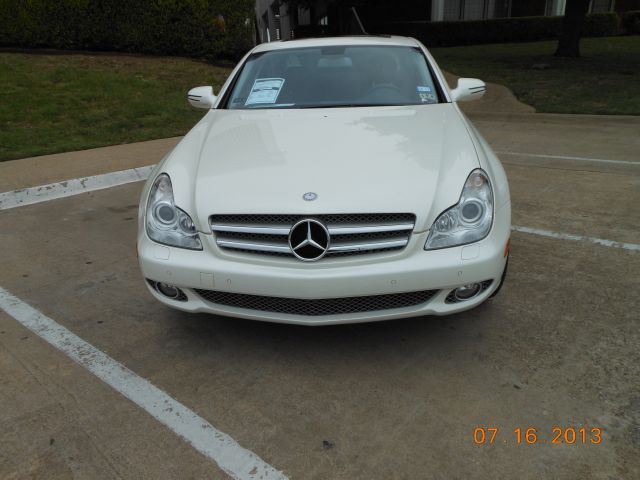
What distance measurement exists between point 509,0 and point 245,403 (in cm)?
2936

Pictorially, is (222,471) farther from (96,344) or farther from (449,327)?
(449,327)

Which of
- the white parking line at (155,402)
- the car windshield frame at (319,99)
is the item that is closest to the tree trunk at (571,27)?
the car windshield frame at (319,99)

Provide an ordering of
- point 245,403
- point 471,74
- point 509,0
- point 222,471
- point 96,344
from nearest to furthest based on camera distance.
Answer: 1. point 222,471
2. point 245,403
3. point 96,344
4. point 471,74
5. point 509,0

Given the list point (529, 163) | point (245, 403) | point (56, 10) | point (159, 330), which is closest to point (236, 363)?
point (245, 403)

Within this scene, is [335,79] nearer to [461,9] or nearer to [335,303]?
[335,303]

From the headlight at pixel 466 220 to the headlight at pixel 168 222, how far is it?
42.8 inches

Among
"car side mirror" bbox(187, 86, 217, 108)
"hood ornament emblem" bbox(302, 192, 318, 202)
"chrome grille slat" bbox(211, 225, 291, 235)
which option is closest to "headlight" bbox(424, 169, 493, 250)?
"hood ornament emblem" bbox(302, 192, 318, 202)

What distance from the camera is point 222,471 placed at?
2.02 metres

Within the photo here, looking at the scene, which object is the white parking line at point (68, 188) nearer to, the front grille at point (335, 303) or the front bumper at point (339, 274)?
the front bumper at point (339, 274)

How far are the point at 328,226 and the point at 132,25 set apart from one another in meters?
12.3

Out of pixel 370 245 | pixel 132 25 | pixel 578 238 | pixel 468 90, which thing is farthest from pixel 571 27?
pixel 370 245

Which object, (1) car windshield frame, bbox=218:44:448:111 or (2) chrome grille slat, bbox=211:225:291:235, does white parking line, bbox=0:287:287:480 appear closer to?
(2) chrome grille slat, bbox=211:225:291:235

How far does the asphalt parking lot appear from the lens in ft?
6.77

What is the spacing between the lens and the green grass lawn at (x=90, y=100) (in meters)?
7.94
